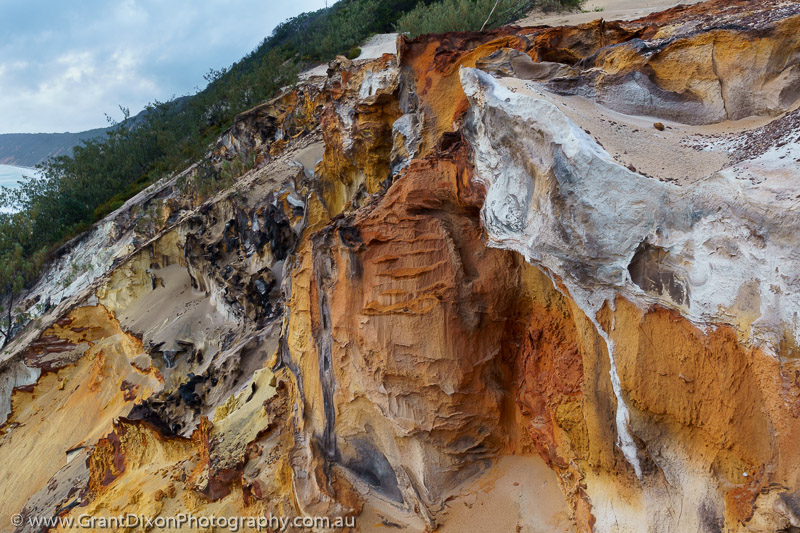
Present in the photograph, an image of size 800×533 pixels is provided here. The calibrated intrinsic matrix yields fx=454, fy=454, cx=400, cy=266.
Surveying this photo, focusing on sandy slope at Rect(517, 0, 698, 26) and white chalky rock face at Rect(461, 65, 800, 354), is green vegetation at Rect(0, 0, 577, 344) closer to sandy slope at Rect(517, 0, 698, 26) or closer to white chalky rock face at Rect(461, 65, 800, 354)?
sandy slope at Rect(517, 0, 698, 26)

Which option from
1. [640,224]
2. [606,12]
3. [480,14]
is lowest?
[640,224]

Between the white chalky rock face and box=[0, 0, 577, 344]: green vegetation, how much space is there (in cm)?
1457

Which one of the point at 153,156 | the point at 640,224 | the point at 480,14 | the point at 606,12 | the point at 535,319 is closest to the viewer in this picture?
the point at 640,224

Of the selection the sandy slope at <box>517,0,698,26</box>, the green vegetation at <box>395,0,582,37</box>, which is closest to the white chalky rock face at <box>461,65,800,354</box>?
the sandy slope at <box>517,0,698,26</box>

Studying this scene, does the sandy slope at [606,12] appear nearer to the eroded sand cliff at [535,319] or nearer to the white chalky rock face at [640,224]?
the eroded sand cliff at [535,319]

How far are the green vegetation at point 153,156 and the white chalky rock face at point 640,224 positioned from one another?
14569 mm

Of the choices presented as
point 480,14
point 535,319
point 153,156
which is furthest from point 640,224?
point 153,156

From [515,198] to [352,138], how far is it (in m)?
6.53

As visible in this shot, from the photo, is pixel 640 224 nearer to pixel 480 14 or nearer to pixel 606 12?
pixel 606 12

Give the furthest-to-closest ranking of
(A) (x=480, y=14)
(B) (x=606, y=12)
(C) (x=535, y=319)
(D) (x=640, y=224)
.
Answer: (A) (x=480, y=14), (B) (x=606, y=12), (C) (x=535, y=319), (D) (x=640, y=224)

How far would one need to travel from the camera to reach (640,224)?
3.06 metres

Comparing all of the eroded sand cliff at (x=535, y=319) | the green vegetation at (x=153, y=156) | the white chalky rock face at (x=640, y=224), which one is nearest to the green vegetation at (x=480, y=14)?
the green vegetation at (x=153, y=156)

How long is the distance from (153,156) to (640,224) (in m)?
29.9

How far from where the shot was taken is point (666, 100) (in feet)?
14.4
